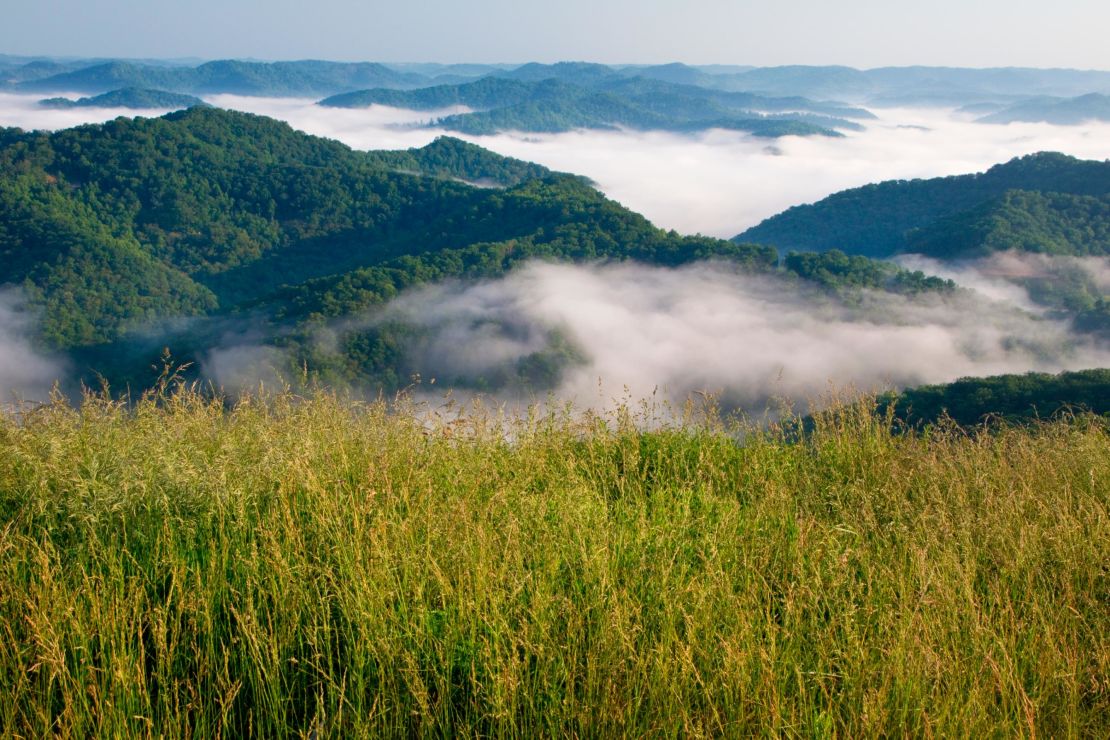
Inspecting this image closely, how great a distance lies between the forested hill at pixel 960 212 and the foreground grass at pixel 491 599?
336ft

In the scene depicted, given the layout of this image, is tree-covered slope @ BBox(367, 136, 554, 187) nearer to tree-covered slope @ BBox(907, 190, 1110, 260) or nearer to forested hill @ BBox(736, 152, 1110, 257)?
forested hill @ BBox(736, 152, 1110, 257)

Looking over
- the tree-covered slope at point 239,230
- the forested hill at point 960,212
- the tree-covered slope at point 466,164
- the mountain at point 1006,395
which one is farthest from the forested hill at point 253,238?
the mountain at point 1006,395

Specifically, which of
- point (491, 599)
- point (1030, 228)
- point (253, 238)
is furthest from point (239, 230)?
point (491, 599)

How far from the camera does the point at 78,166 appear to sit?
110500mm

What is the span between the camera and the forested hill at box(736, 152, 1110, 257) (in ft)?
304

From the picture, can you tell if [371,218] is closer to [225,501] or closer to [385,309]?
[385,309]

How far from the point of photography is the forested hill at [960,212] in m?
92.6

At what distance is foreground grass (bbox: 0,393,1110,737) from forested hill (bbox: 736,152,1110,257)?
10249cm

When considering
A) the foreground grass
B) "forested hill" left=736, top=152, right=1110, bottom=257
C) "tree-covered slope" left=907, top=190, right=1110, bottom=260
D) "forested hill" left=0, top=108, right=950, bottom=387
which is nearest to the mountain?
the foreground grass

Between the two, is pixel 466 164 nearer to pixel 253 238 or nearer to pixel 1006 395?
pixel 253 238

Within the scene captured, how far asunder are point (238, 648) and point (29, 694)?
535 millimetres

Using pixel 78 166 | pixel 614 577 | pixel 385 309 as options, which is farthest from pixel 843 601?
pixel 78 166

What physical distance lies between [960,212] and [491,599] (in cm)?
11803

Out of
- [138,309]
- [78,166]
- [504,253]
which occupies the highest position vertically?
[78,166]
